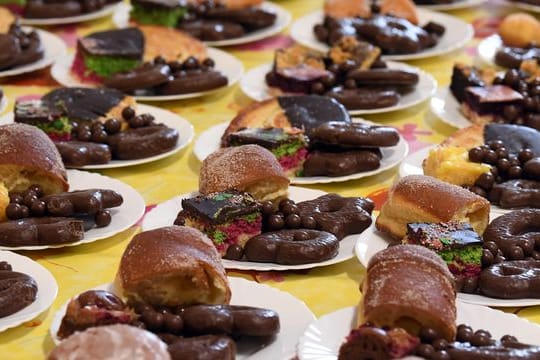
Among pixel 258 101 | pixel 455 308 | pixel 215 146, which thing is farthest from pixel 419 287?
pixel 258 101

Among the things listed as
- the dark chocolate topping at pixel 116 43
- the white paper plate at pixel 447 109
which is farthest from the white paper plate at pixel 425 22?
the dark chocolate topping at pixel 116 43

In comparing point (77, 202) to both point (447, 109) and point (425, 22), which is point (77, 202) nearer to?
point (447, 109)

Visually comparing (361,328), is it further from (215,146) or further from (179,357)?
(215,146)

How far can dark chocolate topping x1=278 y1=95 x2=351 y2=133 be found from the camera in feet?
10.1

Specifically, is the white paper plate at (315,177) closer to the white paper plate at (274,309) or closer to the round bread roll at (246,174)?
the round bread roll at (246,174)

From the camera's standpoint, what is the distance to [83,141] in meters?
3.03

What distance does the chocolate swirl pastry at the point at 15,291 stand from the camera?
2115mm

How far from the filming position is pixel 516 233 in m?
2.49

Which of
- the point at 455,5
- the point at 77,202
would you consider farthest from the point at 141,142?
the point at 455,5

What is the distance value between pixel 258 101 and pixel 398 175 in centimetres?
69

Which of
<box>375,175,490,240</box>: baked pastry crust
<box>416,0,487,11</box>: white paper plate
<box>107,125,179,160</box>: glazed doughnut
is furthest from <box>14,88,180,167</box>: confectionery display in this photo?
<box>416,0,487,11</box>: white paper plate

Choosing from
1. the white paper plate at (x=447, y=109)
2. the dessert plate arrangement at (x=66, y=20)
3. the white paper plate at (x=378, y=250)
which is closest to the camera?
the white paper plate at (x=378, y=250)

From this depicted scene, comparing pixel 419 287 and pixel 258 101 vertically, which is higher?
pixel 419 287

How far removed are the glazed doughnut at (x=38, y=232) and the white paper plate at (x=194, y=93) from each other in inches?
42.3
